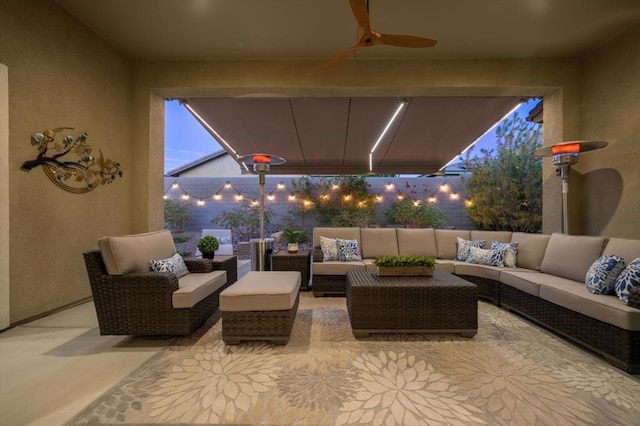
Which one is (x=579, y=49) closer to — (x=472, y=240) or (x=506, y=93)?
(x=506, y=93)

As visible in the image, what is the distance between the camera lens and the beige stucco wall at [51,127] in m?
2.91

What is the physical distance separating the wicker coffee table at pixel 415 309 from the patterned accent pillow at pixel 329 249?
1.52m

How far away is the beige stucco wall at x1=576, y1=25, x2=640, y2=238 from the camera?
11.7 feet

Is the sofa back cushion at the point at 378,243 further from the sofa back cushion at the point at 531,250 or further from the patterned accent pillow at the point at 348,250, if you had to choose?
the sofa back cushion at the point at 531,250

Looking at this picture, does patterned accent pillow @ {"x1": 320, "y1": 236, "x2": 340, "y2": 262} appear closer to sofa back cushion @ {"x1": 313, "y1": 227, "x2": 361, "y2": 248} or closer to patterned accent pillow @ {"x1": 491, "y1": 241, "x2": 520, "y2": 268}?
sofa back cushion @ {"x1": 313, "y1": 227, "x2": 361, "y2": 248}

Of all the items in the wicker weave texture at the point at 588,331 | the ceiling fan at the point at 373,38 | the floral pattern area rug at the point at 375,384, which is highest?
the ceiling fan at the point at 373,38

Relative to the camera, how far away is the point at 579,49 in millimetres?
4066

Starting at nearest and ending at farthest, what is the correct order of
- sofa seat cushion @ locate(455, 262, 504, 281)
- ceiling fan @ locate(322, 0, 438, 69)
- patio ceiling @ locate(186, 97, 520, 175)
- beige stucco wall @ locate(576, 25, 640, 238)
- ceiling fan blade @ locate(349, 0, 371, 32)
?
ceiling fan blade @ locate(349, 0, 371, 32) → ceiling fan @ locate(322, 0, 438, 69) → beige stucco wall @ locate(576, 25, 640, 238) → sofa seat cushion @ locate(455, 262, 504, 281) → patio ceiling @ locate(186, 97, 520, 175)

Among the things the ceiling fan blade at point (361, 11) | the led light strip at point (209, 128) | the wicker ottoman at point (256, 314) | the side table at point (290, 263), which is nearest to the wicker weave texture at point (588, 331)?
the wicker ottoman at point (256, 314)

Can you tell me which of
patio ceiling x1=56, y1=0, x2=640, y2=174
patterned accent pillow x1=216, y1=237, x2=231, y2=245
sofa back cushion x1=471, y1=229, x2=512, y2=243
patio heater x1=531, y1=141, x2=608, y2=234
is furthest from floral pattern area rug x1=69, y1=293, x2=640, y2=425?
patterned accent pillow x1=216, y1=237, x2=231, y2=245

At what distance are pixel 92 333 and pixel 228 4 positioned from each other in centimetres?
379

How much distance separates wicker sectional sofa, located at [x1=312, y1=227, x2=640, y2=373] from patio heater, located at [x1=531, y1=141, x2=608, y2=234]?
0.68m

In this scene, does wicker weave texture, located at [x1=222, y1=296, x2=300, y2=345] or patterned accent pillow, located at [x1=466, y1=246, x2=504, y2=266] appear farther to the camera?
patterned accent pillow, located at [x1=466, y1=246, x2=504, y2=266]

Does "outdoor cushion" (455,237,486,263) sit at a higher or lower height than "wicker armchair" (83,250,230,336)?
higher
